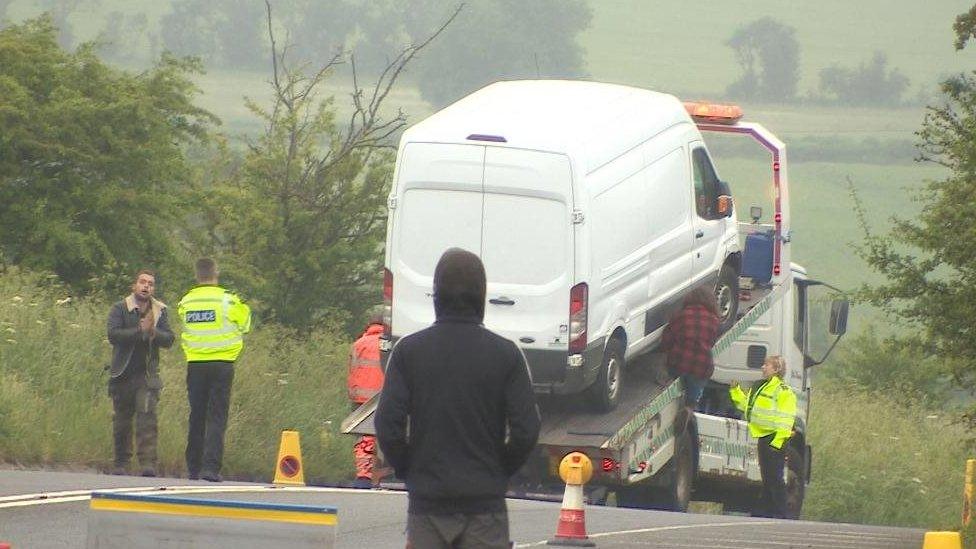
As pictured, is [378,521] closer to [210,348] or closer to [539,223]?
[539,223]

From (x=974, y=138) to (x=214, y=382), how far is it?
6.55 m

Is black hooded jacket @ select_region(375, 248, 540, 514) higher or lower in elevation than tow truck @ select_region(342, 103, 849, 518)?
higher

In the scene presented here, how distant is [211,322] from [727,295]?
5.60 m

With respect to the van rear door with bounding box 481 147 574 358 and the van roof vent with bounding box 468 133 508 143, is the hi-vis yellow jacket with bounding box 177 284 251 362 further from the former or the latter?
the van roof vent with bounding box 468 133 508 143

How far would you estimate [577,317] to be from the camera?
1459 centimetres

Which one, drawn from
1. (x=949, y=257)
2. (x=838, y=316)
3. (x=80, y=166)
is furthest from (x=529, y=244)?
(x=80, y=166)

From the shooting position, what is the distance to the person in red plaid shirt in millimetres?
16391

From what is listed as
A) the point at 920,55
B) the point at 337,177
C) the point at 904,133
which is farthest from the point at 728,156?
the point at 337,177

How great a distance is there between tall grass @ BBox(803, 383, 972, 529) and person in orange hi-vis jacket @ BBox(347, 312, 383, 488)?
13.7 m

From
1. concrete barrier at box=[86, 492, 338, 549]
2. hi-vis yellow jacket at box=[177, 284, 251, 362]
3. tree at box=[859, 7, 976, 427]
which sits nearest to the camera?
concrete barrier at box=[86, 492, 338, 549]

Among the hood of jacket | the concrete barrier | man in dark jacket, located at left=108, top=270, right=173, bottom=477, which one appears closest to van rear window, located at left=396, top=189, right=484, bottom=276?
man in dark jacket, located at left=108, top=270, right=173, bottom=477

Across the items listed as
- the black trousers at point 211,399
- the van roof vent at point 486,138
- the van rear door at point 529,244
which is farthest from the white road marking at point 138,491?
the van roof vent at point 486,138

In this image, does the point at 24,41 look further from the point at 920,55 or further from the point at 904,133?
the point at 920,55

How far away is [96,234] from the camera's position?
74.5ft
